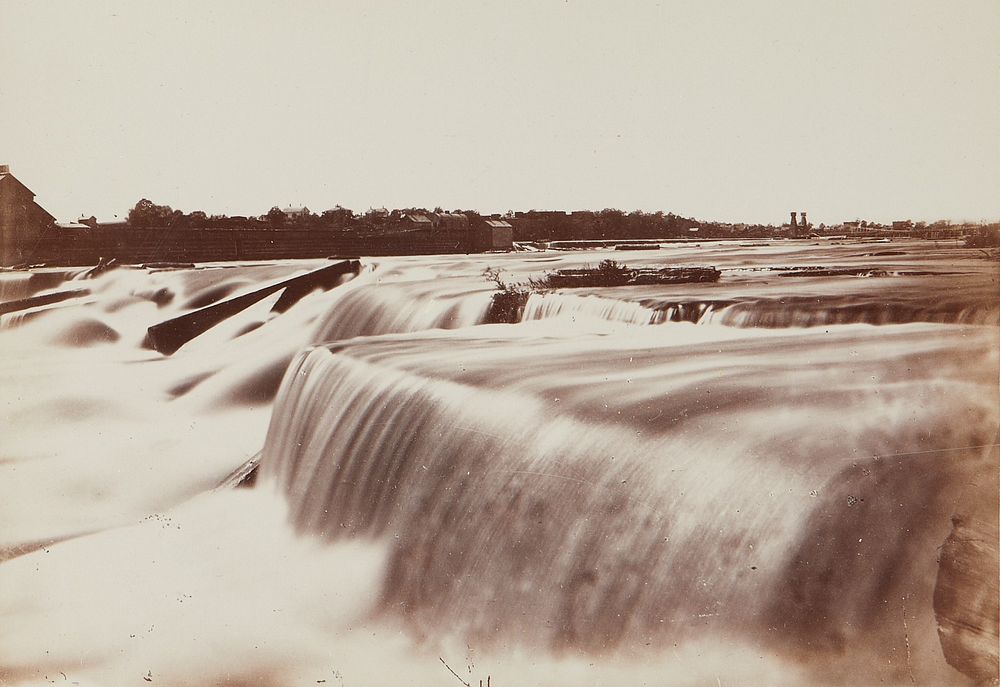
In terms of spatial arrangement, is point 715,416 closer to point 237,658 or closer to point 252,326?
point 237,658

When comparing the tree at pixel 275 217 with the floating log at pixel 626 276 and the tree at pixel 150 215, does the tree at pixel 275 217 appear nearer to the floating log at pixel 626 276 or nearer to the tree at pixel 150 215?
the tree at pixel 150 215

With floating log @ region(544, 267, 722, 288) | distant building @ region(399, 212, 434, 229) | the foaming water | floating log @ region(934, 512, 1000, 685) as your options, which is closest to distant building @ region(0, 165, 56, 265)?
the foaming water

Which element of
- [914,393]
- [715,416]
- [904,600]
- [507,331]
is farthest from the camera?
[507,331]

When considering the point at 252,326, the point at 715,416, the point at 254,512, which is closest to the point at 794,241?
the point at 715,416

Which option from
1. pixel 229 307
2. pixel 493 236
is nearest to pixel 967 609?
pixel 493 236

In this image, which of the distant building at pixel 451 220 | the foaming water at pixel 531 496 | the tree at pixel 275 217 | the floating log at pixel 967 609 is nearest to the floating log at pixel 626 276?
the foaming water at pixel 531 496

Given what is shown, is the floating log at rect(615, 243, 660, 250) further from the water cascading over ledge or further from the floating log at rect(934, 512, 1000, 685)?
the floating log at rect(934, 512, 1000, 685)
